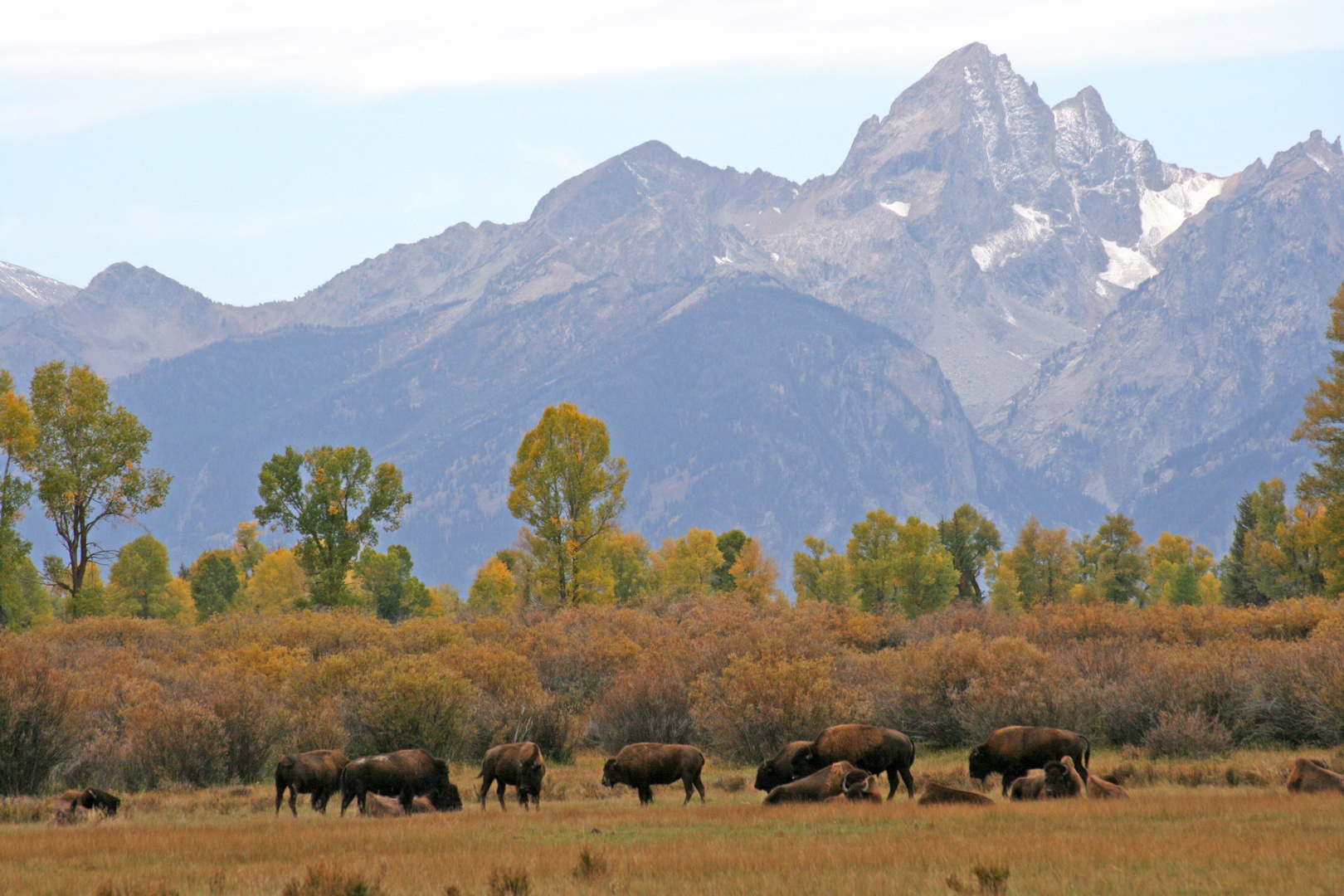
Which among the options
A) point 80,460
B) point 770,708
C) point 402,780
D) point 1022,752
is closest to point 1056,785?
point 1022,752

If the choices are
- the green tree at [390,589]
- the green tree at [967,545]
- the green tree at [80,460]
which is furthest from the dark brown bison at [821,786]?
the green tree at [967,545]

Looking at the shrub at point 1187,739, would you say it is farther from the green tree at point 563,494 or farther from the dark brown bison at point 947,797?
the green tree at point 563,494

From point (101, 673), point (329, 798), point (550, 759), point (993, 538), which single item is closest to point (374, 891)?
point (329, 798)

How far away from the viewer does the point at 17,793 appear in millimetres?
24062

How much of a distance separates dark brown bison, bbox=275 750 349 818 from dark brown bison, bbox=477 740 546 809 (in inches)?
118

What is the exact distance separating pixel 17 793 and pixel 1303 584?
2766 inches

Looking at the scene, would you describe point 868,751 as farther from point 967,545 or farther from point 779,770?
point 967,545

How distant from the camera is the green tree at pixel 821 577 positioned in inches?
3445

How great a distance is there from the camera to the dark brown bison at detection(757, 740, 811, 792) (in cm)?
2095

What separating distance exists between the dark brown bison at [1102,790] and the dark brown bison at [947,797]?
1.89 meters

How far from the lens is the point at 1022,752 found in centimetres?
2084

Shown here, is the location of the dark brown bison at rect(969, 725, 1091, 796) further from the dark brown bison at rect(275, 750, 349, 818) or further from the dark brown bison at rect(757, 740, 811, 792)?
the dark brown bison at rect(275, 750, 349, 818)

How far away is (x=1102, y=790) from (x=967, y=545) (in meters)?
73.3

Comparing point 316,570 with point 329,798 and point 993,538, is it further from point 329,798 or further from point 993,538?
point 993,538
